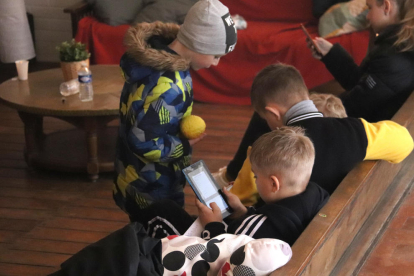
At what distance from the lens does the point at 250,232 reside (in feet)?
4.54

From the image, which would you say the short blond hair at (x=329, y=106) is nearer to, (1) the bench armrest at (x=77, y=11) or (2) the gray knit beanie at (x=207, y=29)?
(2) the gray knit beanie at (x=207, y=29)

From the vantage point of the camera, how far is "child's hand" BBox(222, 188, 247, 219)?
1643 millimetres

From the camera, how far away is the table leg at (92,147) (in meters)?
3.07

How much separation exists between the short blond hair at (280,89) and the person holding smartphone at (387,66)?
26.0 inches

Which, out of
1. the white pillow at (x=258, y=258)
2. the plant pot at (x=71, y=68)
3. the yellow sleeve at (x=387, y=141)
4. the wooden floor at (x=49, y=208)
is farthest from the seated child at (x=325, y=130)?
the plant pot at (x=71, y=68)

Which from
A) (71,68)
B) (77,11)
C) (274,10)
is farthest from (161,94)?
(274,10)

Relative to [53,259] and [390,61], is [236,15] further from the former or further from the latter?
[53,259]

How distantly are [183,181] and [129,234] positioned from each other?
2.96ft

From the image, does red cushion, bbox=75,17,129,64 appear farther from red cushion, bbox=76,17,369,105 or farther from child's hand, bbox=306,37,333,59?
child's hand, bbox=306,37,333,59

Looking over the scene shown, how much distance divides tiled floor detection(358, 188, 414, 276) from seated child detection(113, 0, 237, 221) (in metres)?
0.73

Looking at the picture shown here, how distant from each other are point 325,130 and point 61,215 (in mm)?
1631

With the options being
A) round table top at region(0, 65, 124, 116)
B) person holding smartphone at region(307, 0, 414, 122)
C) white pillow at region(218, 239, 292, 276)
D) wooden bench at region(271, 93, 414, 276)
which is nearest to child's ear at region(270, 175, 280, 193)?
wooden bench at region(271, 93, 414, 276)

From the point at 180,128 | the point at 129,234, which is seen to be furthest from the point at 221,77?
the point at 129,234

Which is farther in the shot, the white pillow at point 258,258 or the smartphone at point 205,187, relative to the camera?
the smartphone at point 205,187
